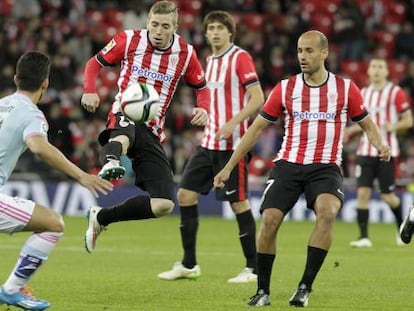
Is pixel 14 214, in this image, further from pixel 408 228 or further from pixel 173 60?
pixel 408 228

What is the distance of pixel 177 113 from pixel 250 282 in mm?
11513

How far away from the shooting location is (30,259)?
7.52 meters

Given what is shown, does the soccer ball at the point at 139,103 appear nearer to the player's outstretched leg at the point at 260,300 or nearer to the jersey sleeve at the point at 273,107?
the jersey sleeve at the point at 273,107

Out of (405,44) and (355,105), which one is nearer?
(355,105)

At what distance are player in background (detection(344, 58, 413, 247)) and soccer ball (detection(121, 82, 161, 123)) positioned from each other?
624 cm

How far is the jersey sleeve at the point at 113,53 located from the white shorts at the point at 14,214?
248cm

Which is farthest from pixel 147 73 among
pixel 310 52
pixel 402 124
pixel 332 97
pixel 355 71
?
pixel 355 71

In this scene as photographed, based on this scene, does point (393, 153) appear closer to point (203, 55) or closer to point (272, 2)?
point (203, 55)

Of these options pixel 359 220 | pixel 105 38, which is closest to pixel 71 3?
pixel 105 38

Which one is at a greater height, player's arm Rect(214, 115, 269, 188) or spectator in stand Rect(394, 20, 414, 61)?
spectator in stand Rect(394, 20, 414, 61)

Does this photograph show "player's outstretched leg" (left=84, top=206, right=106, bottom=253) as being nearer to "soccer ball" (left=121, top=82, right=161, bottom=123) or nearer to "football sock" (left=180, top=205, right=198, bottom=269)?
"soccer ball" (left=121, top=82, right=161, bottom=123)

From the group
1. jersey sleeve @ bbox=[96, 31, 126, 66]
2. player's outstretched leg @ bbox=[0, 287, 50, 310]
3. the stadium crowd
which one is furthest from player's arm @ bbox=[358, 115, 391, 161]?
the stadium crowd

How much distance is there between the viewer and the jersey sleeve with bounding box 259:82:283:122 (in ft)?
28.9

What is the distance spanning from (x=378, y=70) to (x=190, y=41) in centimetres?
926
